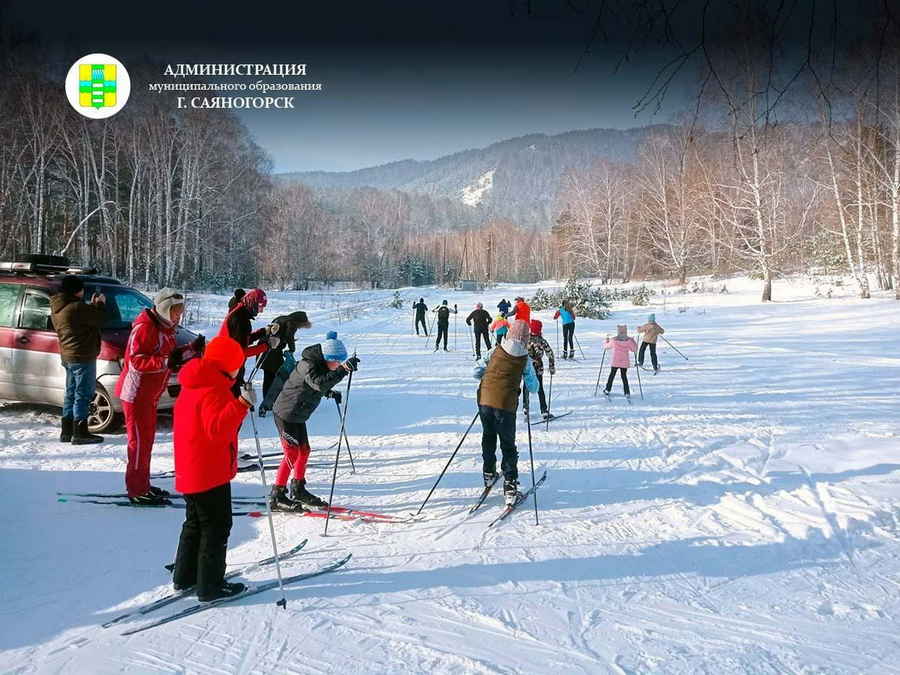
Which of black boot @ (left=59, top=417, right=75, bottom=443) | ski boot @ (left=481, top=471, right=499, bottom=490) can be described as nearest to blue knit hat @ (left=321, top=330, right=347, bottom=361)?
ski boot @ (left=481, top=471, right=499, bottom=490)

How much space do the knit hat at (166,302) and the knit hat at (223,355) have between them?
2155 millimetres

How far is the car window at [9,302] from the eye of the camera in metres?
6.77

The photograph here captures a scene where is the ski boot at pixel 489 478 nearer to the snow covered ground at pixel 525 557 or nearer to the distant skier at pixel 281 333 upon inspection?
the snow covered ground at pixel 525 557

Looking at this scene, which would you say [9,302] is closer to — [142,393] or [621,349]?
[142,393]

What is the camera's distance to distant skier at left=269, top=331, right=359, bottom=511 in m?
4.77

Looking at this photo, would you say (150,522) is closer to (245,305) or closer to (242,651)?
(242,651)

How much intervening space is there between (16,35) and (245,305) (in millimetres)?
24454

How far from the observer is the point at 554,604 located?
341cm

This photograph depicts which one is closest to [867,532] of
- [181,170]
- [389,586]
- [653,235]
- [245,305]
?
[389,586]

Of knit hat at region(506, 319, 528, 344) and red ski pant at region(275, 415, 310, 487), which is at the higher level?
knit hat at region(506, 319, 528, 344)

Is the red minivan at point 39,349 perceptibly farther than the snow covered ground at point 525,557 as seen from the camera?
Yes

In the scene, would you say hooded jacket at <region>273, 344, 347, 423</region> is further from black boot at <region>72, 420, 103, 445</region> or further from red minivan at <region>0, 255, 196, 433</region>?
black boot at <region>72, 420, 103, 445</region>

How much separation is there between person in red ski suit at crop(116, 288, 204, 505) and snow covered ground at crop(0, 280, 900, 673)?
26cm

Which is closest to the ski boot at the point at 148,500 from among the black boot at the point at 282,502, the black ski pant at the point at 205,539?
the black boot at the point at 282,502
